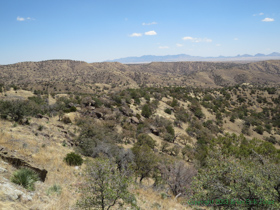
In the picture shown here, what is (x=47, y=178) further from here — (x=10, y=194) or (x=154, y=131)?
(x=154, y=131)

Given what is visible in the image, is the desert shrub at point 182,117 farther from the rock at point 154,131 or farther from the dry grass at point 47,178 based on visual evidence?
the dry grass at point 47,178

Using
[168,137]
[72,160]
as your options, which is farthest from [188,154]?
[72,160]

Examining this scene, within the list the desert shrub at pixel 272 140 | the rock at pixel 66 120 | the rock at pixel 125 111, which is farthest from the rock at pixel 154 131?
the desert shrub at pixel 272 140

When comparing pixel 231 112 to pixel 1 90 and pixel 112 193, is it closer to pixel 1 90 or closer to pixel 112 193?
pixel 112 193

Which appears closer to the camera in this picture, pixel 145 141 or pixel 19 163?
pixel 19 163

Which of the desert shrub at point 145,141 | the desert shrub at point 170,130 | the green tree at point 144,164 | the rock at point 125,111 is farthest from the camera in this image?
the rock at point 125,111

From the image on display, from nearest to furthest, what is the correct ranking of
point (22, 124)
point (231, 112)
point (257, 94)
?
point (22, 124), point (231, 112), point (257, 94)

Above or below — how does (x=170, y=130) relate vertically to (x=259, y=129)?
above

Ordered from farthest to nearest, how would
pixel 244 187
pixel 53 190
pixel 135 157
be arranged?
pixel 135 157 < pixel 53 190 < pixel 244 187

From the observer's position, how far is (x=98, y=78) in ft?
429

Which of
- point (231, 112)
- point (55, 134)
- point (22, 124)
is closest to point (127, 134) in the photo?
point (55, 134)

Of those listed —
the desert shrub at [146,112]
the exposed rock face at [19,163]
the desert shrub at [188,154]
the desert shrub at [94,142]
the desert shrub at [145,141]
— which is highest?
the exposed rock face at [19,163]

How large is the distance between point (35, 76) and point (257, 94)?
136686mm

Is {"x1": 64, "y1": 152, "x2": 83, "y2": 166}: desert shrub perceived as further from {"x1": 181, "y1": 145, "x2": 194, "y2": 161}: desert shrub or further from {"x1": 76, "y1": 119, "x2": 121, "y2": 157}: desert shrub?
{"x1": 181, "y1": 145, "x2": 194, "y2": 161}: desert shrub
